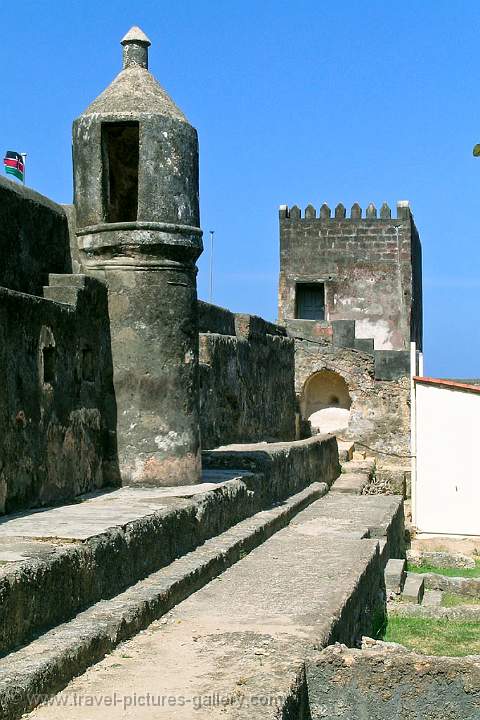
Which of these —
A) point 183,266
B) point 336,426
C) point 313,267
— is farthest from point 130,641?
point 313,267

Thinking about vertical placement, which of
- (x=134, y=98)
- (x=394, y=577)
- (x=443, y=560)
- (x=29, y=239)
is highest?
(x=134, y=98)

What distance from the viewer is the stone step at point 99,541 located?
4066mm

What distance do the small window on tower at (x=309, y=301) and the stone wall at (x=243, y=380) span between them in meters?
13.2

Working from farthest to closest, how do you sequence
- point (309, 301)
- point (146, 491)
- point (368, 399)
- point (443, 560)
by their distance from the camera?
point (309, 301) → point (368, 399) → point (443, 560) → point (146, 491)

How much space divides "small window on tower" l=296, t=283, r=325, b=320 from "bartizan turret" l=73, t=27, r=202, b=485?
21.1m

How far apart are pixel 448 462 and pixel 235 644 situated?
10.3m

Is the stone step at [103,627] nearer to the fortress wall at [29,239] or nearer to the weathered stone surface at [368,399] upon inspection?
the fortress wall at [29,239]

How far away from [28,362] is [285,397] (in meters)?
9.03

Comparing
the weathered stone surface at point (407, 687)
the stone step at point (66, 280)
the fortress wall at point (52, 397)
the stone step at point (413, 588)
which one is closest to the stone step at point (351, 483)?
the stone step at point (413, 588)

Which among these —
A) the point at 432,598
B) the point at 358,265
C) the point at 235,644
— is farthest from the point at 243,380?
the point at 358,265

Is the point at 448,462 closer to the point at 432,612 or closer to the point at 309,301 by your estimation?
the point at 432,612

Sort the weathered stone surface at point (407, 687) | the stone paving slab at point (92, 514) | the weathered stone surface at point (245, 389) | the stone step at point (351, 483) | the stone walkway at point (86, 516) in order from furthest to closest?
1. the stone step at point (351, 483)
2. the weathered stone surface at point (245, 389)
3. the stone paving slab at point (92, 514)
4. the stone walkway at point (86, 516)
5. the weathered stone surface at point (407, 687)

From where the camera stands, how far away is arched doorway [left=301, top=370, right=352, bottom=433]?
22125 millimetres

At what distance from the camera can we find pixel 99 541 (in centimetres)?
482
